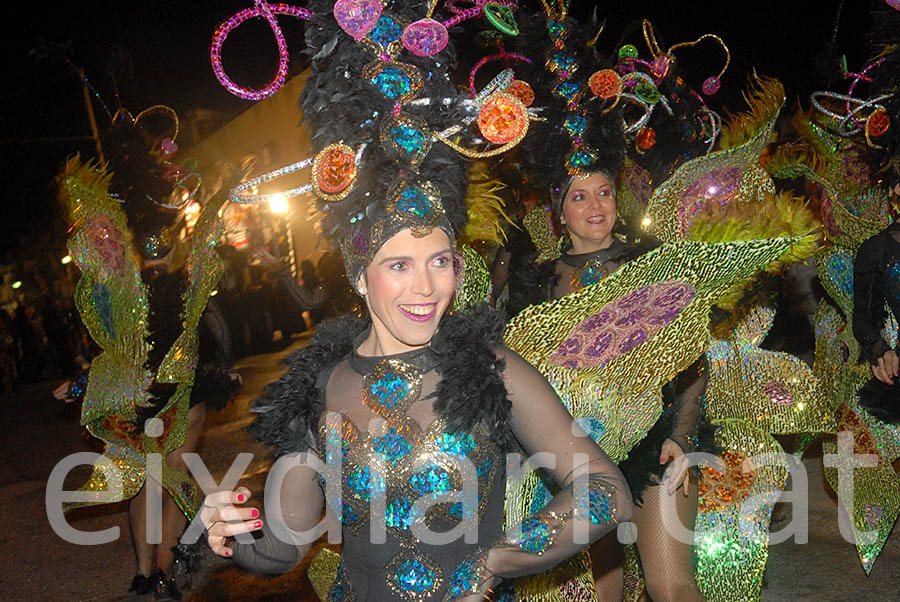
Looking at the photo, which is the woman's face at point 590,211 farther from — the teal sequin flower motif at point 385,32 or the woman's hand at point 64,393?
the woman's hand at point 64,393

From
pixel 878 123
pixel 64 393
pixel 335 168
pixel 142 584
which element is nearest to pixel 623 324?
pixel 335 168

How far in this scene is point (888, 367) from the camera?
3.62 metres

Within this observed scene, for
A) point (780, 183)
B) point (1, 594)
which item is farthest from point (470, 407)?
point (780, 183)

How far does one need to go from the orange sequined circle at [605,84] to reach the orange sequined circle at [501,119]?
155 centimetres

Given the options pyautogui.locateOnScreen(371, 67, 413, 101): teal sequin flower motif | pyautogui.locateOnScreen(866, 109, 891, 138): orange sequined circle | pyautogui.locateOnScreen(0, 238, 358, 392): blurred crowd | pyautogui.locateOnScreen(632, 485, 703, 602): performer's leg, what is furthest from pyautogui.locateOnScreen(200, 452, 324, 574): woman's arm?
pyautogui.locateOnScreen(0, 238, 358, 392): blurred crowd

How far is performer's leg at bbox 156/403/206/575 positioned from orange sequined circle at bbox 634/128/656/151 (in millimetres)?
2993

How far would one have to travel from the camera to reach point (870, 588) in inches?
143

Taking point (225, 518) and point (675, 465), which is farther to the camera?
point (675, 465)

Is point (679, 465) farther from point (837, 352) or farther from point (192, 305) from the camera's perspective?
point (192, 305)

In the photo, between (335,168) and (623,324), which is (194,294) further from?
(623,324)

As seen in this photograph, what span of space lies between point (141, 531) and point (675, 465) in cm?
304

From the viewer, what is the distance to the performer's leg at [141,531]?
429cm

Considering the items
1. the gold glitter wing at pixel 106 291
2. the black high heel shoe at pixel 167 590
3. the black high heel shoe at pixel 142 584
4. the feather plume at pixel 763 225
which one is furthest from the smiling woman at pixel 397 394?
the black high heel shoe at pixel 142 584

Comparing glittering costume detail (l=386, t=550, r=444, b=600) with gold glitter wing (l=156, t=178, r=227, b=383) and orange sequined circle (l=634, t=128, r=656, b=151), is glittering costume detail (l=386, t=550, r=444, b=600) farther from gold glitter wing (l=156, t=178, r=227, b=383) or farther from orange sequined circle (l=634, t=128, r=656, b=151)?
orange sequined circle (l=634, t=128, r=656, b=151)
